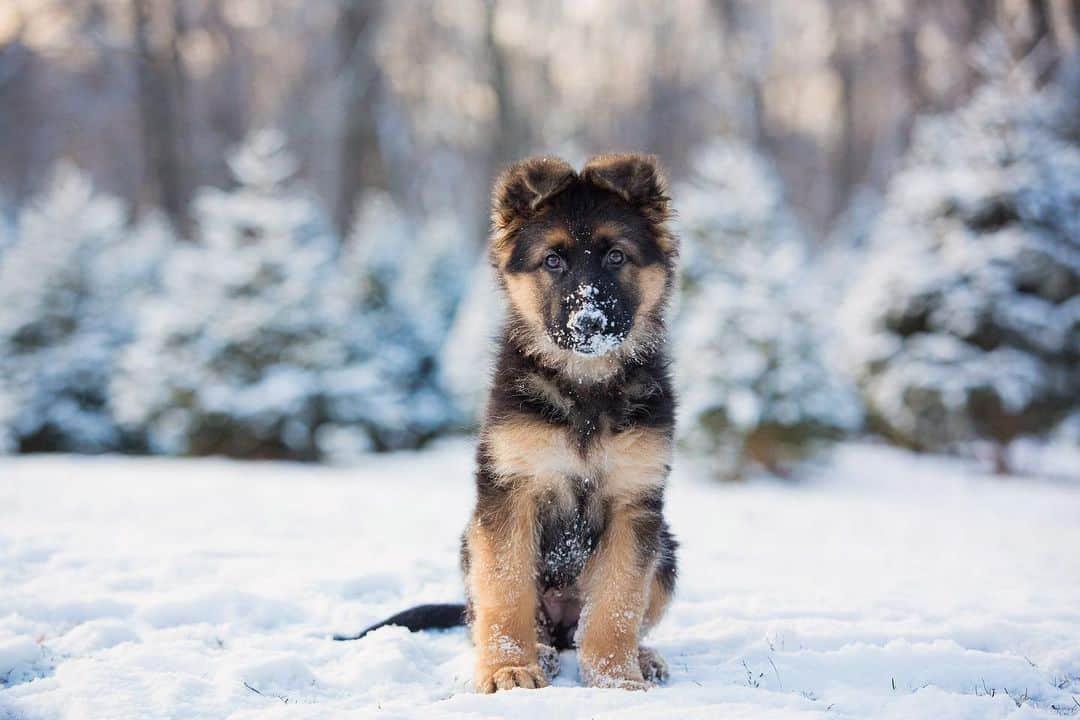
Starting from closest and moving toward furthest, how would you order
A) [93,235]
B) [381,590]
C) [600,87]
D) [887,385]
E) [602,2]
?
[381,590] → [887,385] → [93,235] → [602,2] → [600,87]

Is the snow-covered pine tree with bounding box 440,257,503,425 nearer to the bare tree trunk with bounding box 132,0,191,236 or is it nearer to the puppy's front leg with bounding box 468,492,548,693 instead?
the puppy's front leg with bounding box 468,492,548,693

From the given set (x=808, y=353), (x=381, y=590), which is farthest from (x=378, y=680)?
(x=808, y=353)

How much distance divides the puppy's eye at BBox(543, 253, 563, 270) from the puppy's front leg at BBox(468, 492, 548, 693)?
116 centimetres

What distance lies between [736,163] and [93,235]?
34.9 ft

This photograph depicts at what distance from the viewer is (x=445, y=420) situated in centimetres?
1448

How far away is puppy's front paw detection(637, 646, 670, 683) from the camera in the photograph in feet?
12.2

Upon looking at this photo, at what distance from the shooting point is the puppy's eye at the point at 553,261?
403cm

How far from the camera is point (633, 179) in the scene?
4.06 metres

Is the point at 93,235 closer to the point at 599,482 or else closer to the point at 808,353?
the point at 808,353

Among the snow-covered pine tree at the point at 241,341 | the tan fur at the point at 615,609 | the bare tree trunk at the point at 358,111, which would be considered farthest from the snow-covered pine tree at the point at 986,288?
the bare tree trunk at the point at 358,111

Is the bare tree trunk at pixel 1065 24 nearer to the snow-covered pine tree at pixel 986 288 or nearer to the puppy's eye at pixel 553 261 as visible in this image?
the snow-covered pine tree at pixel 986 288

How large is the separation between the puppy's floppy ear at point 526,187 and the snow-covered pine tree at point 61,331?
11229 millimetres

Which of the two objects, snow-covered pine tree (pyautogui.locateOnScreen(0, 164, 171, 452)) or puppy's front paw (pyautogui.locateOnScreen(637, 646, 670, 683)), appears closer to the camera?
puppy's front paw (pyautogui.locateOnScreen(637, 646, 670, 683))

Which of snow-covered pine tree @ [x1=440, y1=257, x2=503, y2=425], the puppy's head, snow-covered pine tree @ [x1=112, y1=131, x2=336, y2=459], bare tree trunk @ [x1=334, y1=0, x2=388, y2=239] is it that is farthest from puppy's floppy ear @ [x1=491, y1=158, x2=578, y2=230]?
bare tree trunk @ [x1=334, y1=0, x2=388, y2=239]
